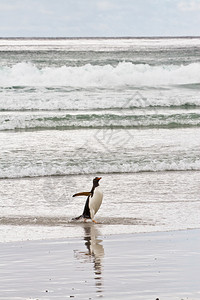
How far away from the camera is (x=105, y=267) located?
16.1ft

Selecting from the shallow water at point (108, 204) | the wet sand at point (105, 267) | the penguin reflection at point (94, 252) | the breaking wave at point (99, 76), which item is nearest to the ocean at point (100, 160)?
the shallow water at point (108, 204)

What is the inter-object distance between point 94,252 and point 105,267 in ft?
2.19

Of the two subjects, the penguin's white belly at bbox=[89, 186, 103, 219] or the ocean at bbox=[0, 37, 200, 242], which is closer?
the penguin's white belly at bbox=[89, 186, 103, 219]

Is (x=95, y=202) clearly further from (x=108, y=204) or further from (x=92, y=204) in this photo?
(x=108, y=204)

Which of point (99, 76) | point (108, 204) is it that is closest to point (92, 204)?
point (108, 204)

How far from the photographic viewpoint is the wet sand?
416cm

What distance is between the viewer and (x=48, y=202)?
8.62m

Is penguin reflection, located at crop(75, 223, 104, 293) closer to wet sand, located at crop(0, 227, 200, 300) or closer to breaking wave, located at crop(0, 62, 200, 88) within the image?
wet sand, located at crop(0, 227, 200, 300)

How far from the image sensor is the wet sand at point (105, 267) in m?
4.16

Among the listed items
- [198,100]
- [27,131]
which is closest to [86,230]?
[27,131]

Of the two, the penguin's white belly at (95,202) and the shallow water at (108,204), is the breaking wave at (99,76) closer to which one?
the shallow water at (108,204)

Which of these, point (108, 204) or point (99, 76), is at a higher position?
point (99, 76)

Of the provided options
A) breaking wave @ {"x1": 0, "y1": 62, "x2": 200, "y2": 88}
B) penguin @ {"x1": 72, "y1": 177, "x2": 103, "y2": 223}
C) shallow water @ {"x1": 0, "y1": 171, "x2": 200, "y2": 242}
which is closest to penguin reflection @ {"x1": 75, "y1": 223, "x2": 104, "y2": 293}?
shallow water @ {"x1": 0, "y1": 171, "x2": 200, "y2": 242}

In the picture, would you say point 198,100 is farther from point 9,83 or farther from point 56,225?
point 56,225
